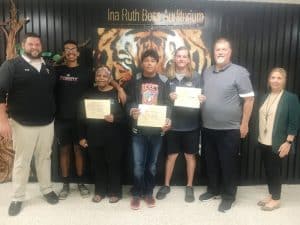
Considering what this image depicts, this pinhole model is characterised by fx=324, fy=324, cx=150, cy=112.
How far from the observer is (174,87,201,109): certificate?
3.17 metres

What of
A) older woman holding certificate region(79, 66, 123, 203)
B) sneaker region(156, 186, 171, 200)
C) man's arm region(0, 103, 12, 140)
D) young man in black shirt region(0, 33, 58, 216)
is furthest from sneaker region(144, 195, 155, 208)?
man's arm region(0, 103, 12, 140)

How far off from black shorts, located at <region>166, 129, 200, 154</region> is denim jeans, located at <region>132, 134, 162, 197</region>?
0.68ft

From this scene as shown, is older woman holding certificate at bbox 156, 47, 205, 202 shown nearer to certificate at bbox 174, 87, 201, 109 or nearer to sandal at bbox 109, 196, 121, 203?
certificate at bbox 174, 87, 201, 109

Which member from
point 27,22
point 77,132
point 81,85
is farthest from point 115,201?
point 27,22

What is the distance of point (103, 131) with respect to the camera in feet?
10.5

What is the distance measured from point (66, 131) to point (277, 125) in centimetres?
213

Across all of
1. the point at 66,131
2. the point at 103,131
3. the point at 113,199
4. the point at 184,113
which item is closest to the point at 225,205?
the point at 184,113

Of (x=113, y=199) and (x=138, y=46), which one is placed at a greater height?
(x=138, y=46)

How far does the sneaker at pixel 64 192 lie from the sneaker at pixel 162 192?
3.22 ft

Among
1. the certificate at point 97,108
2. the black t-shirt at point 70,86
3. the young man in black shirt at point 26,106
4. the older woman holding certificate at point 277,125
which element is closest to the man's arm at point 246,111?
the older woman holding certificate at point 277,125

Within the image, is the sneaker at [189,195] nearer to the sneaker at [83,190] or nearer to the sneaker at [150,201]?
the sneaker at [150,201]

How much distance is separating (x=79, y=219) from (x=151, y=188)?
2.57 ft

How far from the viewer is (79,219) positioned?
3.02 m

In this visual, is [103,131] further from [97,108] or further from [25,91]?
[25,91]
